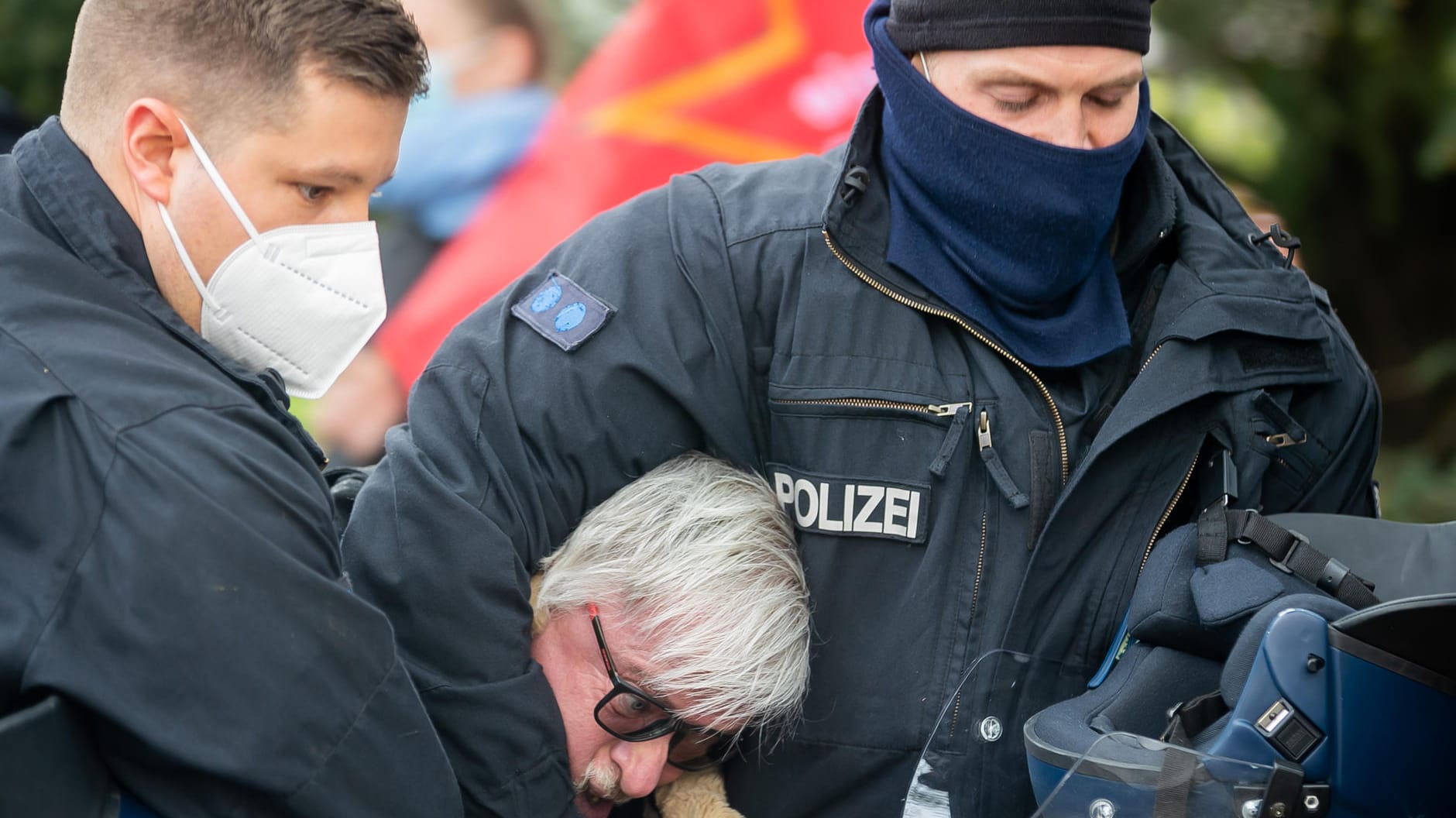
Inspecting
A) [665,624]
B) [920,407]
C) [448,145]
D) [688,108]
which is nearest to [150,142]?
[665,624]

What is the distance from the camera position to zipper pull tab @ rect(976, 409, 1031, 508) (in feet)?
6.89

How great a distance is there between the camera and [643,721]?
223cm

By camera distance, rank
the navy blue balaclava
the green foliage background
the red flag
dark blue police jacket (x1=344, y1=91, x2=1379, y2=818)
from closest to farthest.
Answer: dark blue police jacket (x1=344, y1=91, x2=1379, y2=818), the navy blue balaclava, the red flag, the green foliage background

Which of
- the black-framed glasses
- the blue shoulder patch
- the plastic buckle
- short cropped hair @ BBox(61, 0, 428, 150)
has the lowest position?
the black-framed glasses

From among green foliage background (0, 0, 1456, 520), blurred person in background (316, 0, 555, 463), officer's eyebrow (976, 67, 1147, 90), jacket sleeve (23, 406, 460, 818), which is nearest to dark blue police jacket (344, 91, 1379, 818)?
officer's eyebrow (976, 67, 1147, 90)

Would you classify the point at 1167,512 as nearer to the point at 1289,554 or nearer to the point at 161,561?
the point at 1289,554

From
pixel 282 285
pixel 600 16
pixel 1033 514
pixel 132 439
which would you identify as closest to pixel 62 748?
pixel 132 439

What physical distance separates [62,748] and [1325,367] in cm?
178

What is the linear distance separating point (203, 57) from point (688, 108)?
9.98 ft

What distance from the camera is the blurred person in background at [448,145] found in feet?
17.3

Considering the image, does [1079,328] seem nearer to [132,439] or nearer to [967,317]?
[967,317]

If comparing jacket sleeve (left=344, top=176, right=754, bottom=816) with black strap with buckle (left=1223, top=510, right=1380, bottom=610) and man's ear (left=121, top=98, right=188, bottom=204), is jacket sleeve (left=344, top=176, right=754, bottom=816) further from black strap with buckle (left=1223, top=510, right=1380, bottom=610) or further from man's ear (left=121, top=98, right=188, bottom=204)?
black strap with buckle (left=1223, top=510, right=1380, bottom=610)

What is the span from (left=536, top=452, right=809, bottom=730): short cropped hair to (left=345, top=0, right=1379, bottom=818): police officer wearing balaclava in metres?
0.04

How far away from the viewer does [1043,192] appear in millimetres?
2178
